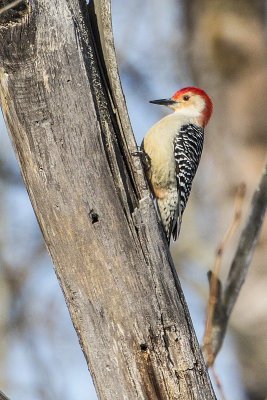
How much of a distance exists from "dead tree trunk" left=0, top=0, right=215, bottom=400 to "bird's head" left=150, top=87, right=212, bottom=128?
2993 millimetres

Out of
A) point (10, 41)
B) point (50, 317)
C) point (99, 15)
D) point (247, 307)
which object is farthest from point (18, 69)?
point (50, 317)

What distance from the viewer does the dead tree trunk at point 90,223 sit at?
2.77 meters

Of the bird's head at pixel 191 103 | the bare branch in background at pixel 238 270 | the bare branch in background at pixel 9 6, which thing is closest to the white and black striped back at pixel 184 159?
the bird's head at pixel 191 103

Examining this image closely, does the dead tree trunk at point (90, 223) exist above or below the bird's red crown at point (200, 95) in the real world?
below

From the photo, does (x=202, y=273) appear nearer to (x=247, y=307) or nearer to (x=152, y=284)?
(x=247, y=307)

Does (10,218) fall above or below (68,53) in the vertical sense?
above

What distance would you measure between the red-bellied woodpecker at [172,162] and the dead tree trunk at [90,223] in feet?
4.79

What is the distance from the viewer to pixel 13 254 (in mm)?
7734

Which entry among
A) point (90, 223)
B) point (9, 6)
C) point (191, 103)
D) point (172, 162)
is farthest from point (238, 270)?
point (191, 103)

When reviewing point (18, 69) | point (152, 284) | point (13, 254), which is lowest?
point (152, 284)

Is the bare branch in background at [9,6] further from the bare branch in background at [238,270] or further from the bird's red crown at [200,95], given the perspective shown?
the bird's red crown at [200,95]

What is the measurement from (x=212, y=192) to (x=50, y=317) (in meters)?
3.15

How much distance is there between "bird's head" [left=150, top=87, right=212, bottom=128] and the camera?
5797 mm

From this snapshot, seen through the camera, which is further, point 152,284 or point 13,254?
point 13,254
